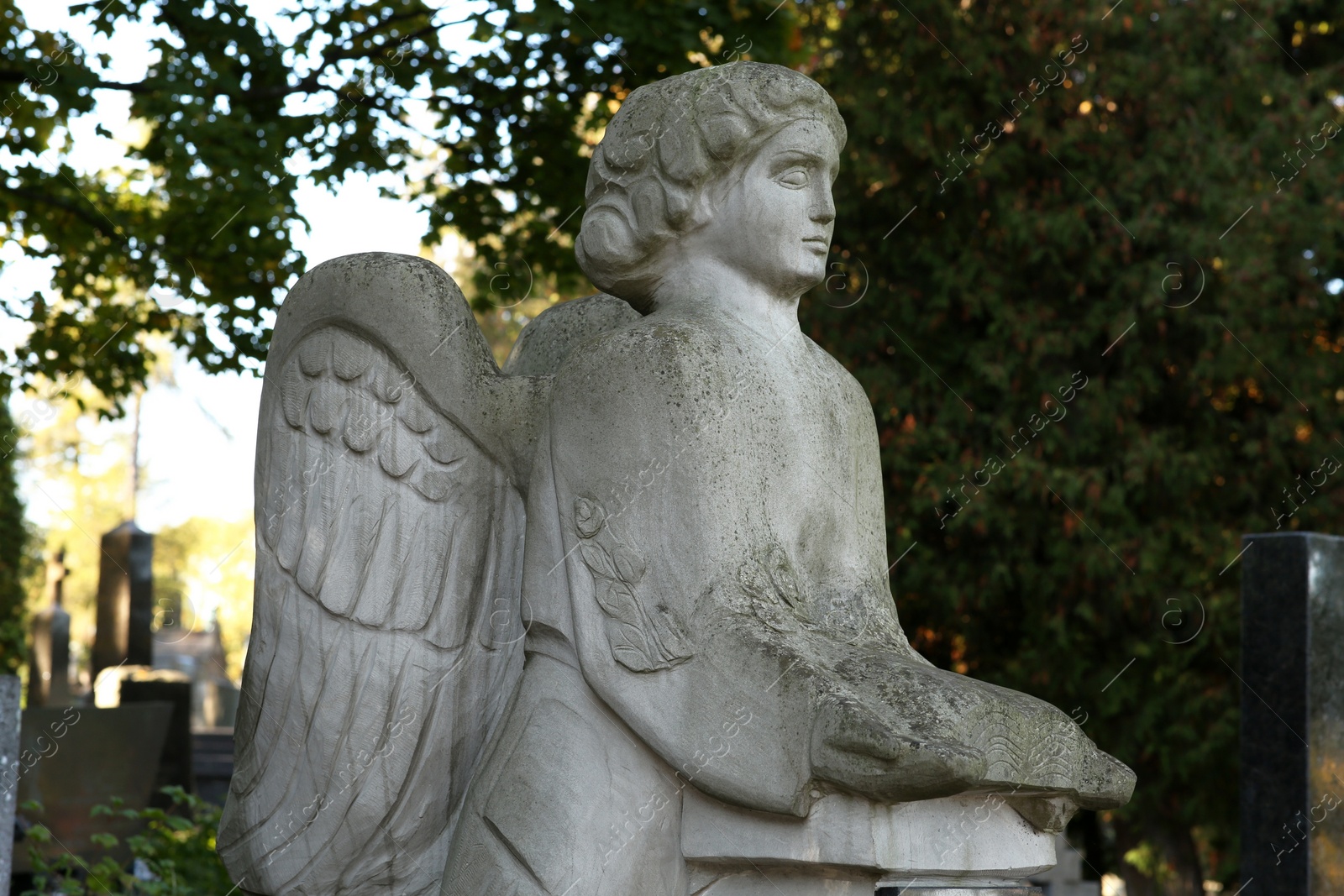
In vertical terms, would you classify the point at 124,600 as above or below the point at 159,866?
above

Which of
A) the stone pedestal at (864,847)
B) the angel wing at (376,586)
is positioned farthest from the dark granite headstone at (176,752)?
the stone pedestal at (864,847)

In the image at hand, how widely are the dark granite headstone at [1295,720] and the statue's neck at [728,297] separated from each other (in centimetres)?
315

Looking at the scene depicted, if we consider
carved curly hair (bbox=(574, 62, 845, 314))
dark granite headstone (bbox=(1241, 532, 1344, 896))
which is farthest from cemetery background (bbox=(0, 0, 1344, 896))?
carved curly hair (bbox=(574, 62, 845, 314))

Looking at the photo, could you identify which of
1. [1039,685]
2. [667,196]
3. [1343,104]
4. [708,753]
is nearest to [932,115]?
[1343,104]

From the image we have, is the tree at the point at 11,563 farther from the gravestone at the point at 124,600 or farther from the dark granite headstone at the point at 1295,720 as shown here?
the dark granite headstone at the point at 1295,720

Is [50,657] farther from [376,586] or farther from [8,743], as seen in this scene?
[376,586]

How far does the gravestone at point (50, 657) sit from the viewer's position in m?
13.0

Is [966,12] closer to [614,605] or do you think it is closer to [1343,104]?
[1343,104]

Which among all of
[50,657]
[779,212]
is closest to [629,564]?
[779,212]

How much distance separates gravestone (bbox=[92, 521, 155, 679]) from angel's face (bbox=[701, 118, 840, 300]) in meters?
9.46

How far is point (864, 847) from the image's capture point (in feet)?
7.93

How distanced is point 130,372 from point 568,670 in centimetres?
609

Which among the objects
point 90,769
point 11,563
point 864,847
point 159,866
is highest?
point 11,563

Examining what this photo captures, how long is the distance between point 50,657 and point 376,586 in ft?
38.6
